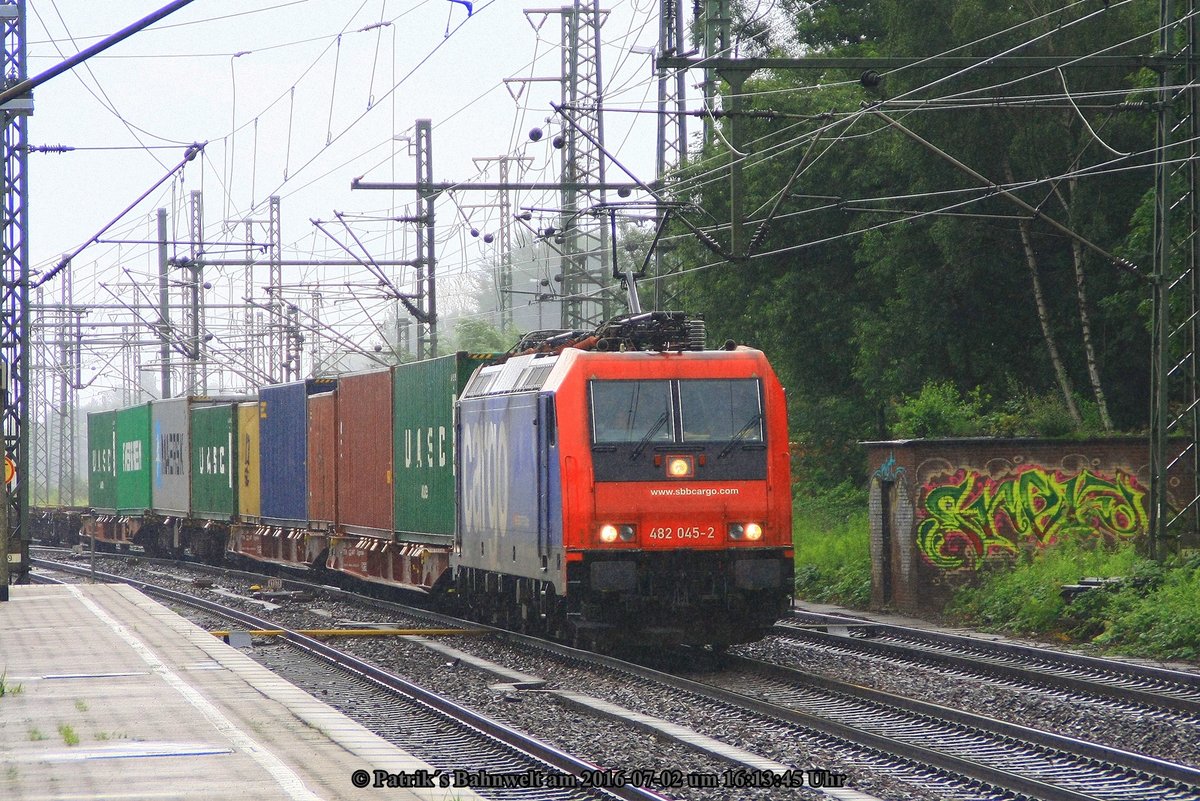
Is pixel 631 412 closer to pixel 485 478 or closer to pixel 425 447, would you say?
pixel 485 478

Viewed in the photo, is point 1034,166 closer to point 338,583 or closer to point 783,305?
point 783,305

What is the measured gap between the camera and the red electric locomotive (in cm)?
1560

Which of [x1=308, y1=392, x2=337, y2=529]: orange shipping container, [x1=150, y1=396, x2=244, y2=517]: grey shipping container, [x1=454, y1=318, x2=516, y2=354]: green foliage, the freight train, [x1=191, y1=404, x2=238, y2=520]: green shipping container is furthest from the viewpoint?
[x1=454, y1=318, x2=516, y2=354]: green foliage

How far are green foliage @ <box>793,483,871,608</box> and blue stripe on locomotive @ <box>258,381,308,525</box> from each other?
351 inches

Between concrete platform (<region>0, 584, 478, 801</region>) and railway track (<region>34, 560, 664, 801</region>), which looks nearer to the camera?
concrete platform (<region>0, 584, 478, 801</region>)

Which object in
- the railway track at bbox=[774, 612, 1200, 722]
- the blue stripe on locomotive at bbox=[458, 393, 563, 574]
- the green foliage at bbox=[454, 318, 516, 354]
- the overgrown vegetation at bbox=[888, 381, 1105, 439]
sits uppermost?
the green foliage at bbox=[454, 318, 516, 354]

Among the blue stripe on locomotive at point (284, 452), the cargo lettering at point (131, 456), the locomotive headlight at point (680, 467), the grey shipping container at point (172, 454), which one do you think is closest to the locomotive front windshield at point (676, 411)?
the locomotive headlight at point (680, 467)

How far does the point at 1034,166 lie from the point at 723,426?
14.0 meters

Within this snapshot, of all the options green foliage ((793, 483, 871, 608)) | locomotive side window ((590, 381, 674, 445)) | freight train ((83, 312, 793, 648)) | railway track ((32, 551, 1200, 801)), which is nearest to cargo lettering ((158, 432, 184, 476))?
green foliage ((793, 483, 871, 608))

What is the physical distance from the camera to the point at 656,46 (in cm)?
3225

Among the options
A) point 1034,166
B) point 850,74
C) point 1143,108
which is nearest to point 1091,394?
point 1034,166

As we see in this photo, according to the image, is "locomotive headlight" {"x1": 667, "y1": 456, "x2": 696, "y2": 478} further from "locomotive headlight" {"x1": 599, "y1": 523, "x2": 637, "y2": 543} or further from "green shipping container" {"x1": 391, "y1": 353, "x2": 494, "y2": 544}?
"green shipping container" {"x1": 391, "y1": 353, "x2": 494, "y2": 544}

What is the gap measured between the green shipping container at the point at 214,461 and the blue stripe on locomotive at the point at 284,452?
2479 millimetres

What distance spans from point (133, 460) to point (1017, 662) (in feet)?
111
